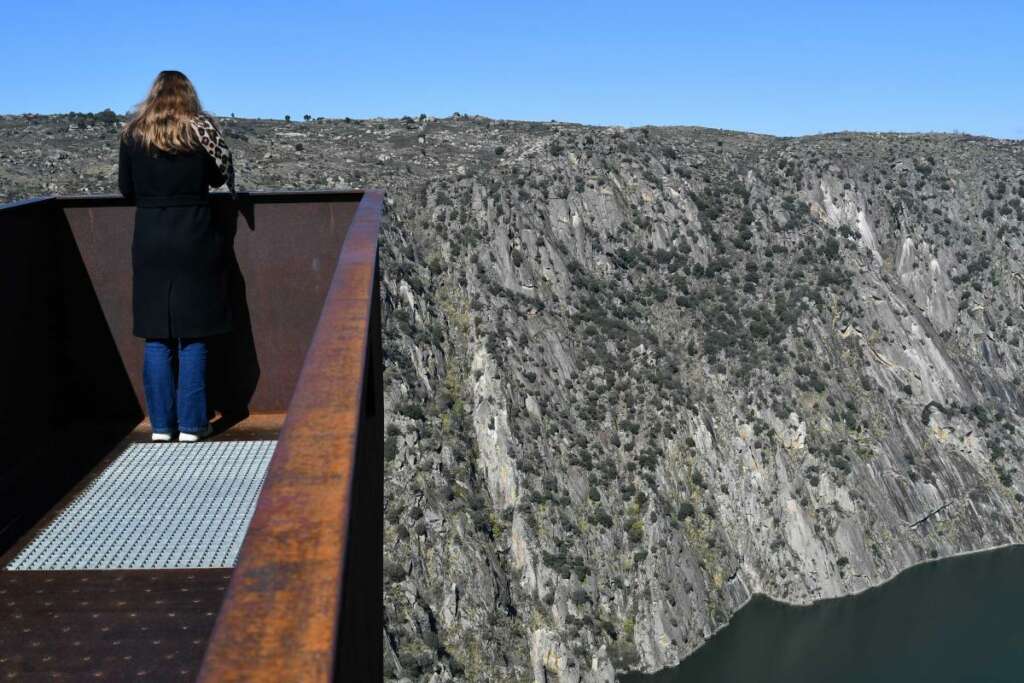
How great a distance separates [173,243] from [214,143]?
0.60 meters

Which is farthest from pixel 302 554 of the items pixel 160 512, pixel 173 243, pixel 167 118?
pixel 167 118

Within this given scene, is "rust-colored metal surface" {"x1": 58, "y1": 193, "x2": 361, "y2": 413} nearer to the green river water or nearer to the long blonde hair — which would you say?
the long blonde hair

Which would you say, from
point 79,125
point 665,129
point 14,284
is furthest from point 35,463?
point 665,129

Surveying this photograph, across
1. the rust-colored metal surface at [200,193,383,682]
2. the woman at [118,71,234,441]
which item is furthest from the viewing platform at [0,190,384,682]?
the woman at [118,71,234,441]

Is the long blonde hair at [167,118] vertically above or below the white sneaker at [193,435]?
above

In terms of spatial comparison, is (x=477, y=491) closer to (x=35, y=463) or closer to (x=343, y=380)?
(x=35, y=463)

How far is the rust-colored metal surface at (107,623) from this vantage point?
9.15ft

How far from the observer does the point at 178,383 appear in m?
4.97

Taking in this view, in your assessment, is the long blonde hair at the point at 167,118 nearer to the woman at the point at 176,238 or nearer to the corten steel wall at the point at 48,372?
the woman at the point at 176,238

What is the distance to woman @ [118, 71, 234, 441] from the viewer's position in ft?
15.0

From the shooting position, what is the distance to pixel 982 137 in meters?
72.5

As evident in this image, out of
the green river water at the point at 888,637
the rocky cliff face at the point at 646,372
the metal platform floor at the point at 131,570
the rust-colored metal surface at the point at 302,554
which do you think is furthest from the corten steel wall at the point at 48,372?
the green river water at the point at 888,637

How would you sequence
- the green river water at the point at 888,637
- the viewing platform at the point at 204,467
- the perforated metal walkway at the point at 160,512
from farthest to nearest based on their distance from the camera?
the green river water at the point at 888,637
the perforated metal walkway at the point at 160,512
the viewing platform at the point at 204,467

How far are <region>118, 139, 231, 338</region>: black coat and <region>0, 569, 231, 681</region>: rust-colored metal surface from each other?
1.72 metres
